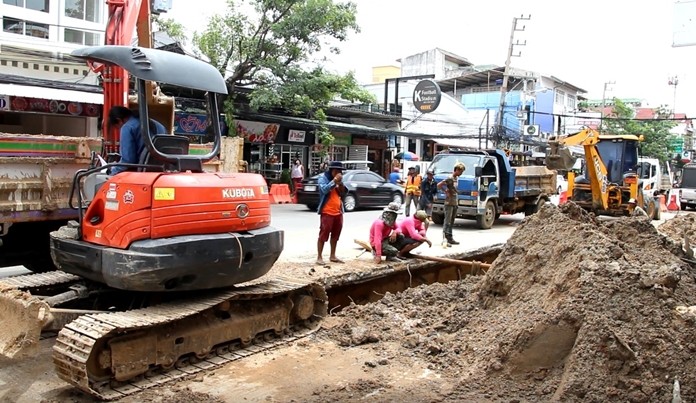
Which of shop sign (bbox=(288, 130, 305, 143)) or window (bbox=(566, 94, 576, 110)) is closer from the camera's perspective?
shop sign (bbox=(288, 130, 305, 143))

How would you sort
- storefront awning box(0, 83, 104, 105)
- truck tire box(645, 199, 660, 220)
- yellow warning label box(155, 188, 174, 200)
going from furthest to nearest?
1. truck tire box(645, 199, 660, 220)
2. storefront awning box(0, 83, 104, 105)
3. yellow warning label box(155, 188, 174, 200)

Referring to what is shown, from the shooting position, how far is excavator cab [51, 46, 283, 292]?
16.1ft

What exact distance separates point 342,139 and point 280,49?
8.63 meters

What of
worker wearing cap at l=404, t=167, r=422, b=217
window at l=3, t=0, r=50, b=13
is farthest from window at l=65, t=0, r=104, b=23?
worker wearing cap at l=404, t=167, r=422, b=217

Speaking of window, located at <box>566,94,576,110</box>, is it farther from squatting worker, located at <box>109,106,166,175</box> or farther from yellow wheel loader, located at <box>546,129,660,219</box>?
squatting worker, located at <box>109,106,166,175</box>

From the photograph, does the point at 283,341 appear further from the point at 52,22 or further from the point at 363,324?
the point at 52,22

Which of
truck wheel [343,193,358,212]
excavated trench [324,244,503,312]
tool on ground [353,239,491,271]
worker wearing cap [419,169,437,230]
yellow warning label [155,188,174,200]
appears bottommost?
excavated trench [324,244,503,312]

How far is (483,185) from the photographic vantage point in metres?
16.2

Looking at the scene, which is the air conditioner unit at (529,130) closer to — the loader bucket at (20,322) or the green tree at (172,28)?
the green tree at (172,28)

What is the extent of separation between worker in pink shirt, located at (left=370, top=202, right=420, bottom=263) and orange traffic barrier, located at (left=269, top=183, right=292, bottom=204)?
12.4 metres

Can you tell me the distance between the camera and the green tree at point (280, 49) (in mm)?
20078

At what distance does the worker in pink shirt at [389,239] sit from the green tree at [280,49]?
11.2 m

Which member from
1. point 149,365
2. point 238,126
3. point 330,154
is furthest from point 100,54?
point 330,154

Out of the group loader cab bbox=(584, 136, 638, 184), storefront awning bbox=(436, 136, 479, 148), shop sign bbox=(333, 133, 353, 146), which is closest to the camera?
loader cab bbox=(584, 136, 638, 184)
